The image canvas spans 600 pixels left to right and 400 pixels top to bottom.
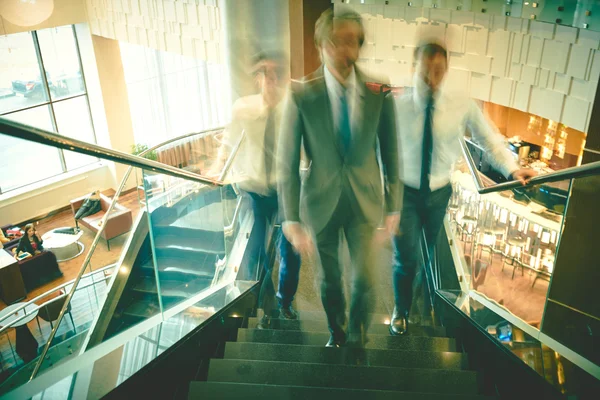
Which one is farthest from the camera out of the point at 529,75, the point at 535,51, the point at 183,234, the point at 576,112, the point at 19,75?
the point at 19,75

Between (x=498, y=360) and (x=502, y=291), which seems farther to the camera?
(x=502, y=291)

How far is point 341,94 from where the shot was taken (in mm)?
2049

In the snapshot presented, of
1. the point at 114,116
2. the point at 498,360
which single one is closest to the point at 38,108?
the point at 114,116

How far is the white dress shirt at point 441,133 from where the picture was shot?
2551 mm

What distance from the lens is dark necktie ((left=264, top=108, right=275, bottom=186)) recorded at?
299 cm

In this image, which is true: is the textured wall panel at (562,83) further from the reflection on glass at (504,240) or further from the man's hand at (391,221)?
the man's hand at (391,221)

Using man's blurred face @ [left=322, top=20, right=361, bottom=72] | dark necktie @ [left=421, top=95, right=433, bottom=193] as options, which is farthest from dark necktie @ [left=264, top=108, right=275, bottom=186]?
man's blurred face @ [left=322, top=20, right=361, bottom=72]

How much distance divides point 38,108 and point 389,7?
768 centimetres

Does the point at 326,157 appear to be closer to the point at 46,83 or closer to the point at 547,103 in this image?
the point at 547,103

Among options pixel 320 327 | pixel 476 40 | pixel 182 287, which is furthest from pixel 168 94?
pixel 320 327

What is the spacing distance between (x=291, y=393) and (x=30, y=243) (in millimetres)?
7510

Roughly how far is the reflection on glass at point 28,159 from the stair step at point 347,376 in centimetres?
952

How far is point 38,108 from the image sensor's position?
1048cm

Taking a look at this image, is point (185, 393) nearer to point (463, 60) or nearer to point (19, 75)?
point (463, 60)
